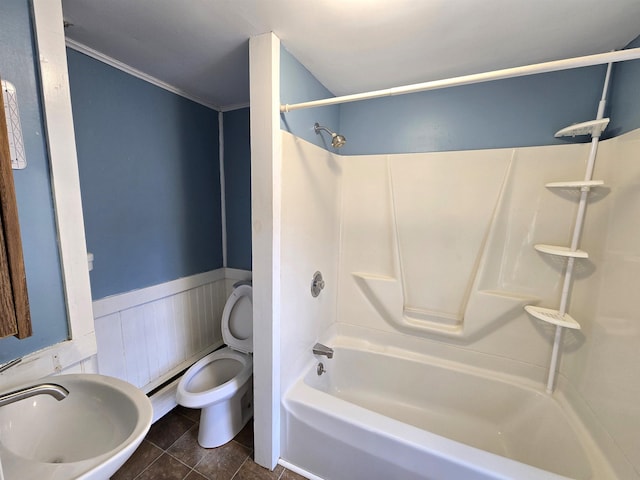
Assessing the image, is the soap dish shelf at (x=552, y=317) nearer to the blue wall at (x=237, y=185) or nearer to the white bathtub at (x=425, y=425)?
the white bathtub at (x=425, y=425)

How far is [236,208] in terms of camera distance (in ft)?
7.43

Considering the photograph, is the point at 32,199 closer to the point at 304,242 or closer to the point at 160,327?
the point at 304,242

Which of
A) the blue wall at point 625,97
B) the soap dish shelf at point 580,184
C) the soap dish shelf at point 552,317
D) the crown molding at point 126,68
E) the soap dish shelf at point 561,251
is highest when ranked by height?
the crown molding at point 126,68

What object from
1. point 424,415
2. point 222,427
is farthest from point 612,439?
point 222,427

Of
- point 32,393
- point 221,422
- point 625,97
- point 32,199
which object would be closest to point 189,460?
point 221,422

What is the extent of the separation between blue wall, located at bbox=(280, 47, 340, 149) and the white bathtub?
146cm

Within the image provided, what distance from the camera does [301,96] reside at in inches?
58.5

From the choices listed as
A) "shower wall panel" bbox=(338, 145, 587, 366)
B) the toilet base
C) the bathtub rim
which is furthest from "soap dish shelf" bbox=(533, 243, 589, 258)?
the toilet base

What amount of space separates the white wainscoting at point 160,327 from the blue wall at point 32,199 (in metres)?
0.67

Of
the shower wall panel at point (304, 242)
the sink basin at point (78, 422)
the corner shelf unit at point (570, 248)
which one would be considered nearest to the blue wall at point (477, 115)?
the corner shelf unit at point (570, 248)

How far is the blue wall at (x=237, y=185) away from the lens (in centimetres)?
216

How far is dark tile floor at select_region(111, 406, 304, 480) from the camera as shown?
56.8 inches

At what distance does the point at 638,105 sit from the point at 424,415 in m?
2.01

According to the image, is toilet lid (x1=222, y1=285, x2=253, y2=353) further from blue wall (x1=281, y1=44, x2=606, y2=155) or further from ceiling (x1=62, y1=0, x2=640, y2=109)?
ceiling (x1=62, y1=0, x2=640, y2=109)
